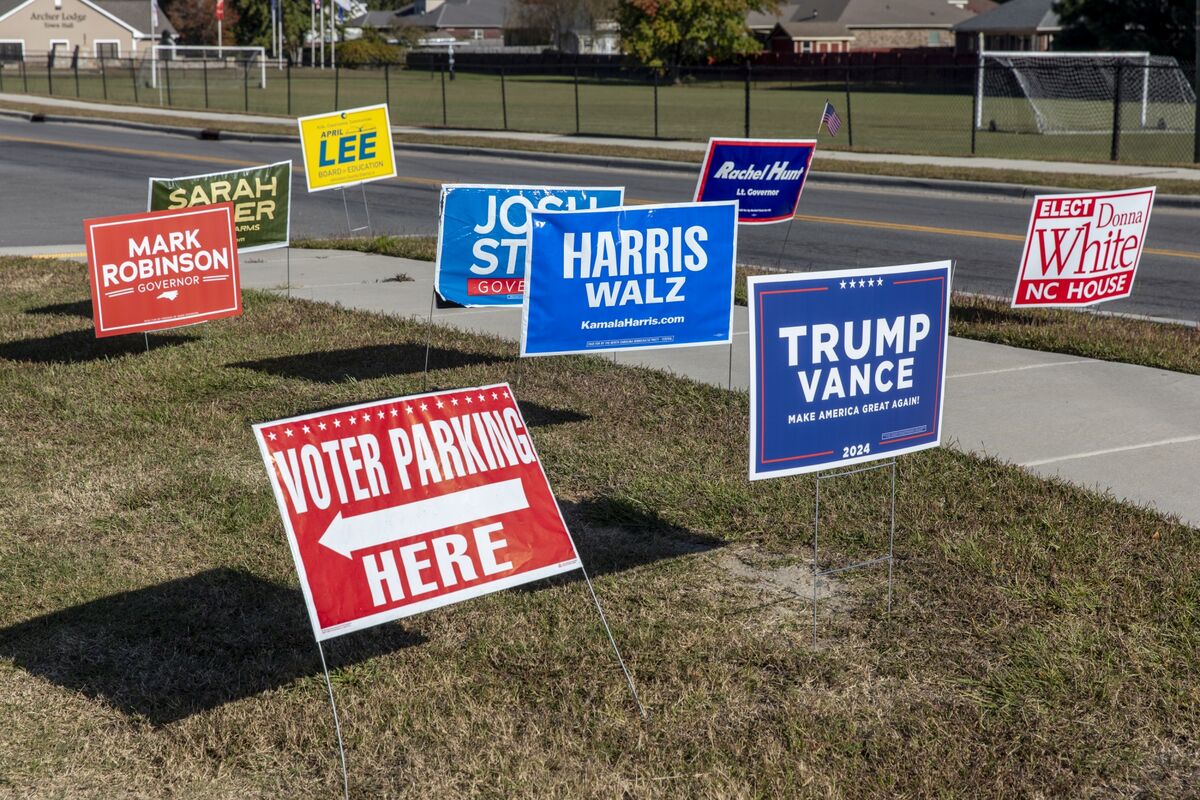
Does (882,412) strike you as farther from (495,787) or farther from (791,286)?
(495,787)

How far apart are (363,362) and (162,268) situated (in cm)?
137

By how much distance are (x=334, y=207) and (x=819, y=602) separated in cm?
1471

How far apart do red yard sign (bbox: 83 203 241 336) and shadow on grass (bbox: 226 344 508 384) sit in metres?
0.49

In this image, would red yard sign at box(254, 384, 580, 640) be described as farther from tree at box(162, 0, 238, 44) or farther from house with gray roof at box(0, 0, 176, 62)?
tree at box(162, 0, 238, 44)

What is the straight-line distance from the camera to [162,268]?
8.52 metres

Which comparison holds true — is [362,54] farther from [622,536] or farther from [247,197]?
[622,536]

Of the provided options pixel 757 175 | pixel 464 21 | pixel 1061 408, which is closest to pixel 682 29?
pixel 757 175

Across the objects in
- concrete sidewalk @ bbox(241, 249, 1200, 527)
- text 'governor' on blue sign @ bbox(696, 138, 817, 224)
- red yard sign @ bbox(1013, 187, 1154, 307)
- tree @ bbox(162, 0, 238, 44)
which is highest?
tree @ bbox(162, 0, 238, 44)

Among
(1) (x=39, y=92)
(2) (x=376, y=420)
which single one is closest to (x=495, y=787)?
(2) (x=376, y=420)

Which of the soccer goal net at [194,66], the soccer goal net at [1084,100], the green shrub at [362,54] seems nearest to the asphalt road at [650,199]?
the soccer goal net at [1084,100]

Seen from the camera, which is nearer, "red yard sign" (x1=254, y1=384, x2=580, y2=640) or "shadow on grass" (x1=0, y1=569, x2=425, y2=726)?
"red yard sign" (x1=254, y1=384, x2=580, y2=640)

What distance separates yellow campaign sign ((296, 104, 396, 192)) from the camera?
1244 centimetres

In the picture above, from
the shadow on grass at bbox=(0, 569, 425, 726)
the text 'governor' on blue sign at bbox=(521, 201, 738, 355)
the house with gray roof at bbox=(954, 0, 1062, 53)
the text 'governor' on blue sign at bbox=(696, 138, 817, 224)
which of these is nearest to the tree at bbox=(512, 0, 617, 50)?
the house with gray roof at bbox=(954, 0, 1062, 53)

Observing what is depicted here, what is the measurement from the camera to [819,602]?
200 inches
